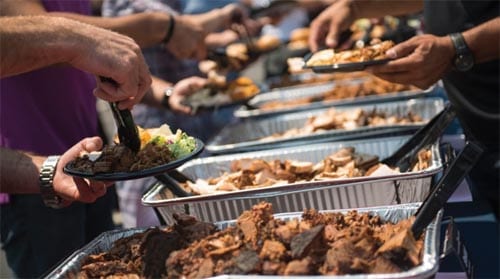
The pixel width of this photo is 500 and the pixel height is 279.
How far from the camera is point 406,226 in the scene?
1025 mm

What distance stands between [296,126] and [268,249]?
1.41 m

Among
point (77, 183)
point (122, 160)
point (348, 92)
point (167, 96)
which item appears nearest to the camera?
point (122, 160)

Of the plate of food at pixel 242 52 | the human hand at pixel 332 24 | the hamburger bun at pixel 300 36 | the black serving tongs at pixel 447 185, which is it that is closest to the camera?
the black serving tongs at pixel 447 185

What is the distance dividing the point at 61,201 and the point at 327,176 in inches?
24.2

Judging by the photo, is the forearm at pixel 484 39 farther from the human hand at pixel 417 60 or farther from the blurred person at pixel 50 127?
the blurred person at pixel 50 127

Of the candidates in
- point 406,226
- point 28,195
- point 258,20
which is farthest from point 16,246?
point 258,20

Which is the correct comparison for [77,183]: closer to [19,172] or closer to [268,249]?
[19,172]

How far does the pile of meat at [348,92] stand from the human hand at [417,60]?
78 centimetres

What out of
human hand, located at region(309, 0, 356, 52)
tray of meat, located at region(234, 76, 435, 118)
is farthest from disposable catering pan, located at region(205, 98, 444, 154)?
human hand, located at region(309, 0, 356, 52)

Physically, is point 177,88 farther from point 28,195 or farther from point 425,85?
point 425,85

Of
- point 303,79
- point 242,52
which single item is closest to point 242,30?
point 242,52

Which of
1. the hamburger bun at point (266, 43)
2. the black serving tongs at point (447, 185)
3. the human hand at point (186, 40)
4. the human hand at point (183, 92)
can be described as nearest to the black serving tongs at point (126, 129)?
the black serving tongs at point (447, 185)

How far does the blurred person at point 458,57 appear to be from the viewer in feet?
5.41

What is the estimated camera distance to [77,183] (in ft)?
4.27
